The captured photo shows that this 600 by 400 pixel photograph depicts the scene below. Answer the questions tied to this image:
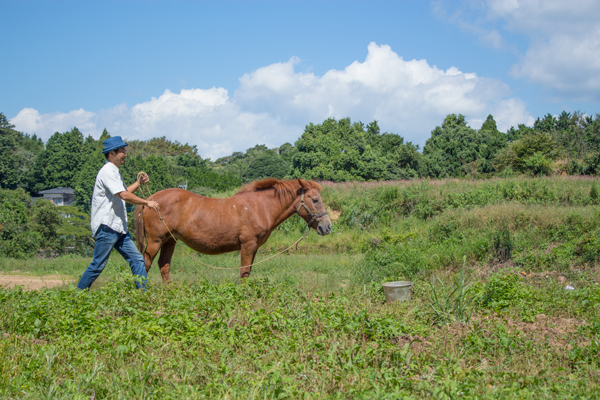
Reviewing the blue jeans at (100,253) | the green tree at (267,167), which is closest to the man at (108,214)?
the blue jeans at (100,253)

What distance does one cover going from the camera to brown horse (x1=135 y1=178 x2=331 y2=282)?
23.7 feet

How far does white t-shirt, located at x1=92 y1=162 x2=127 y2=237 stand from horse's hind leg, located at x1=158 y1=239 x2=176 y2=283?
67.7 inches

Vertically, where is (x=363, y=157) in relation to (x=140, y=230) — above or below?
above

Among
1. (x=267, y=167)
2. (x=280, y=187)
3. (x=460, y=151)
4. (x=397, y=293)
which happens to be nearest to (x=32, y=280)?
(x=280, y=187)

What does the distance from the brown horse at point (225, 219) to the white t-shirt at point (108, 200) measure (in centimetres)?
144

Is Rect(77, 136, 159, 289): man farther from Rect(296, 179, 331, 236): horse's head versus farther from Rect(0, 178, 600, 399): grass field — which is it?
Rect(296, 179, 331, 236): horse's head

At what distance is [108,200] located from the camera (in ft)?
18.7

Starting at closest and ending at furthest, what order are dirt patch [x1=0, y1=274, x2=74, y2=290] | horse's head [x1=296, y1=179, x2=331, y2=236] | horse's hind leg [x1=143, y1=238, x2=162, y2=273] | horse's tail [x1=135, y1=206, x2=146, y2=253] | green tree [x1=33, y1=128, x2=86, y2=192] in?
horse's hind leg [x1=143, y1=238, x2=162, y2=273] → horse's tail [x1=135, y1=206, x2=146, y2=253] → horse's head [x1=296, y1=179, x2=331, y2=236] → dirt patch [x1=0, y1=274, x2=74, y2=290] → green tree [x1=33, y1=128, x2=86, y2=192]

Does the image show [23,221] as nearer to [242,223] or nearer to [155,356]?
[242,223]

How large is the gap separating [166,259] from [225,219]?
50.4 inches

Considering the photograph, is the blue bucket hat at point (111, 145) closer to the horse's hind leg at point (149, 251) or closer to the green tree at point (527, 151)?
the horse's hind leg at point (149, 251)

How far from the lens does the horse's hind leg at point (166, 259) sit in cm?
729

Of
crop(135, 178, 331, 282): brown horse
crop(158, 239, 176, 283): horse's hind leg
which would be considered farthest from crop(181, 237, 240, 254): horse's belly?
crop(158, 239, 176, 283): horse's hind leg

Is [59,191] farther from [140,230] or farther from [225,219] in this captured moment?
[225,219]
